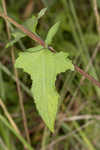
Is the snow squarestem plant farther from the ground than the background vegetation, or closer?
farther from the ground

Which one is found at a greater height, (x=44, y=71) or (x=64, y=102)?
(x=44, y=71)

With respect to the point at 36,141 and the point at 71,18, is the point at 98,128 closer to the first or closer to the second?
the point at 36,141

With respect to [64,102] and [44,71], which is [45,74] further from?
[64,102]

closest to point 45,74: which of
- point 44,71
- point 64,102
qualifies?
point 44,71

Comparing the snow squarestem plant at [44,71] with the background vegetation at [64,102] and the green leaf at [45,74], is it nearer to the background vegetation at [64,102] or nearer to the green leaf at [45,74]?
the green leaf at [45,74]

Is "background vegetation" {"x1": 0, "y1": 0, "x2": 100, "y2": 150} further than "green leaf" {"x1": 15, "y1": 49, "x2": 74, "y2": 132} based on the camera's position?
Yes

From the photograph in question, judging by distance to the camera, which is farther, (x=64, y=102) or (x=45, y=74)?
(x=64, y=102)

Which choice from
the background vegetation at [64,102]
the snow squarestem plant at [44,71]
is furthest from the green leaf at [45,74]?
the background vegetation at [64,102]

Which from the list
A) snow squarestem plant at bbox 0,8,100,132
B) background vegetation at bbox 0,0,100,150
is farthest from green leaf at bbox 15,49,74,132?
background vegetation at bbox 0,0,100,150

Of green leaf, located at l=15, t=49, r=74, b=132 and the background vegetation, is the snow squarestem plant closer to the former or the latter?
green leaf, located at l=15, t=49, r=74, b=132
